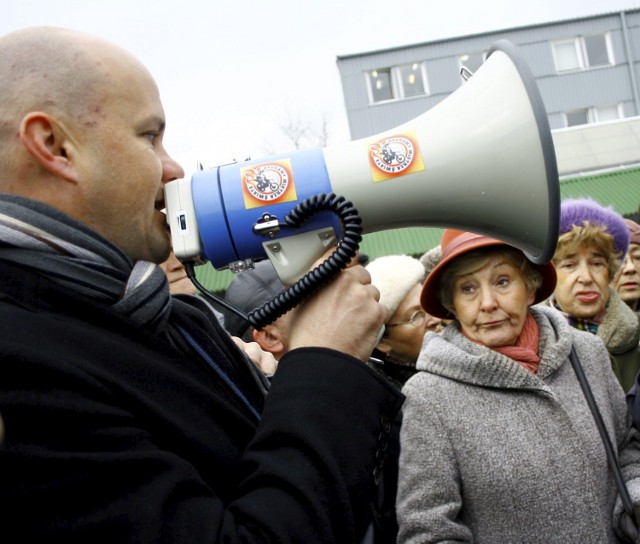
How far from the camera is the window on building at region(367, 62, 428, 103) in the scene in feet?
68.9

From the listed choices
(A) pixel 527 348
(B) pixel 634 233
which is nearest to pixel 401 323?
(A) pixel 527 348

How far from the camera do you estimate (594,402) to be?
206cm

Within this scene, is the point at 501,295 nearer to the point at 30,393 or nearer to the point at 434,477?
the point at 434,477

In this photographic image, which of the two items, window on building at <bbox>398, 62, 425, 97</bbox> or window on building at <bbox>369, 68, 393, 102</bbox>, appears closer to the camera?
window on building at <bbox>369, 68, 393, 102</bbox>

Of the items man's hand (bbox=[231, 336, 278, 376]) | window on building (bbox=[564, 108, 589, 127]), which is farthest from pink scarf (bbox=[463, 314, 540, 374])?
window on building (bbox=[564, 108, 589, 127])

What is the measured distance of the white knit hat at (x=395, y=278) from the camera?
10.6 ft

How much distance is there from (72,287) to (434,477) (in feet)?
4.27

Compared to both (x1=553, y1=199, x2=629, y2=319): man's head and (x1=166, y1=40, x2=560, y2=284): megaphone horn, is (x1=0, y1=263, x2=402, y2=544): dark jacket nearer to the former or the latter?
(x1=166, y1=40, x2=560, y2=284): megaphone horn

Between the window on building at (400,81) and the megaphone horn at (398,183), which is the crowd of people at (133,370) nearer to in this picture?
the megaphone horn at (398,183)

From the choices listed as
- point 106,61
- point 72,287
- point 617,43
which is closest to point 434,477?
point 72,287

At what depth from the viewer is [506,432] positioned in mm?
1991

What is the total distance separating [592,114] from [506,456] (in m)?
22.1

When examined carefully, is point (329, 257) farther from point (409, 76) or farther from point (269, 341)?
point (409, 76)

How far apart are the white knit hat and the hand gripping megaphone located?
73.3 inches
